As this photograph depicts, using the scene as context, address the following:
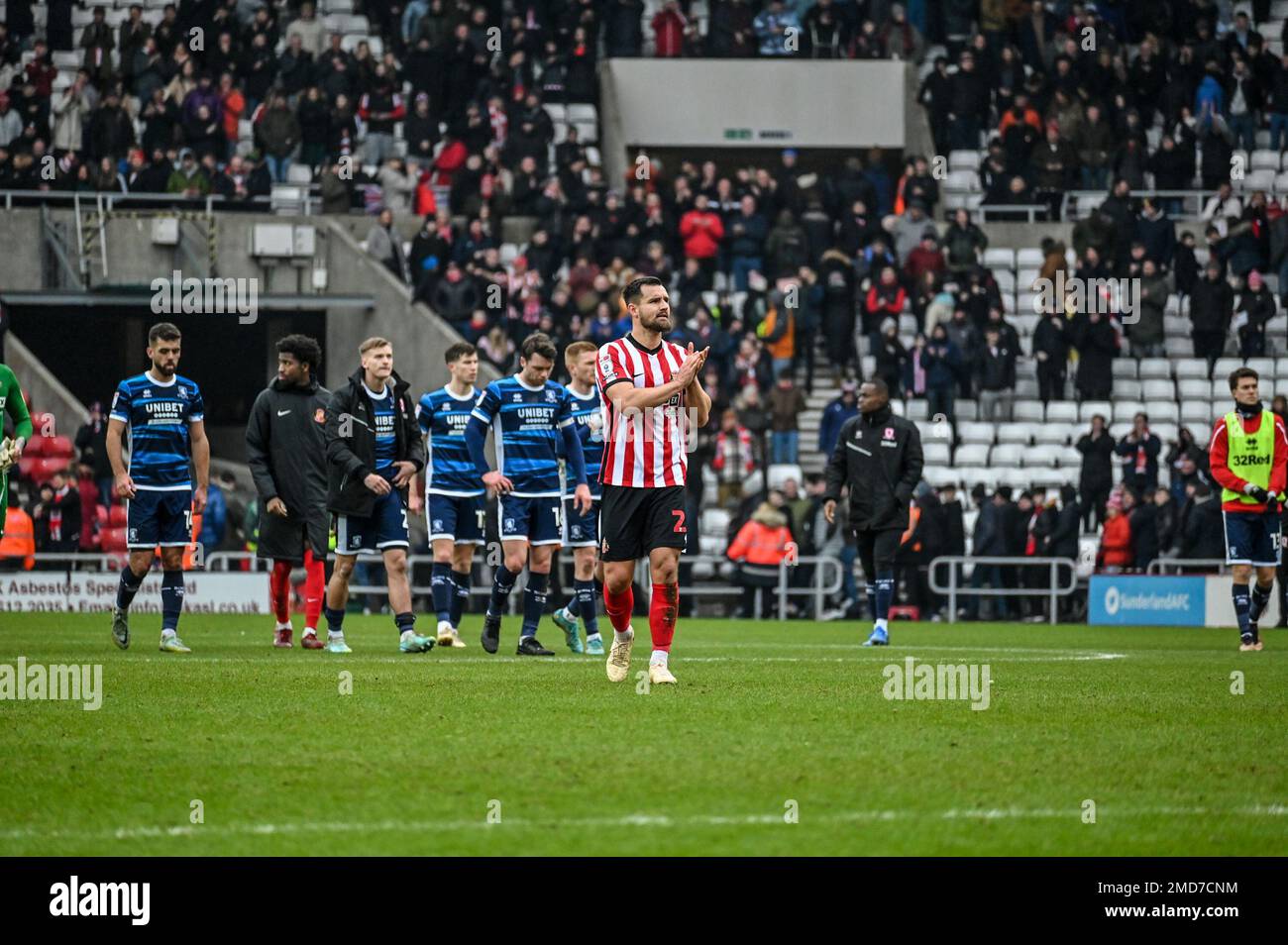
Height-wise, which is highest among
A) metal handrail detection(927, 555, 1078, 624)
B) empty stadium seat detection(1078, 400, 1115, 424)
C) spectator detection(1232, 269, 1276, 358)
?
spectator detection(1232, 269, 1276, 358)

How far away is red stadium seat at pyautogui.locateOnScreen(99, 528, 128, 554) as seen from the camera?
26234 mm

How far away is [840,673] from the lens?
13.0 metres

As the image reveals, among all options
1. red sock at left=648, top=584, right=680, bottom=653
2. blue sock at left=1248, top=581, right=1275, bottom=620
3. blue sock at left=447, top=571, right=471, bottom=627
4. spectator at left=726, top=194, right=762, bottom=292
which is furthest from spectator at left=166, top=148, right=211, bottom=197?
red sock at left=648, top=584, right=680, bottom=653

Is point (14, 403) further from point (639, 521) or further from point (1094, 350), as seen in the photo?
point (1094, 350)

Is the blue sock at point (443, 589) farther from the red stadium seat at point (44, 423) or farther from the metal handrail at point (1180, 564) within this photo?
the red stadium seat at point (44, 423)

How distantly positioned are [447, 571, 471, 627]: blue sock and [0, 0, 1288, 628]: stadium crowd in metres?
9.66

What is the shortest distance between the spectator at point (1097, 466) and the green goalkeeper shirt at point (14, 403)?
1700 centimetres

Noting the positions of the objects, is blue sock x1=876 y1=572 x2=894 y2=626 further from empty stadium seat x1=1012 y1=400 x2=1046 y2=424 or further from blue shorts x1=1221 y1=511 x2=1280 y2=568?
empty stadium seat x1=1012 y1=400 x2=1046 y2=424

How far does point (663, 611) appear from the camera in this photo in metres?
11.2

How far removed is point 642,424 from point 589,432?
5.22m

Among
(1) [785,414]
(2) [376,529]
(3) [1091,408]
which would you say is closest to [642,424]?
(2) [376,529]

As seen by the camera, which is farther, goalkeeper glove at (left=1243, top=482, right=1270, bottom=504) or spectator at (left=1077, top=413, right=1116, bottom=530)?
spectator at (left=1077, top=413, right=1116, bottom=530)

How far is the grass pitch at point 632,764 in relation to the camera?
6.24 meters
